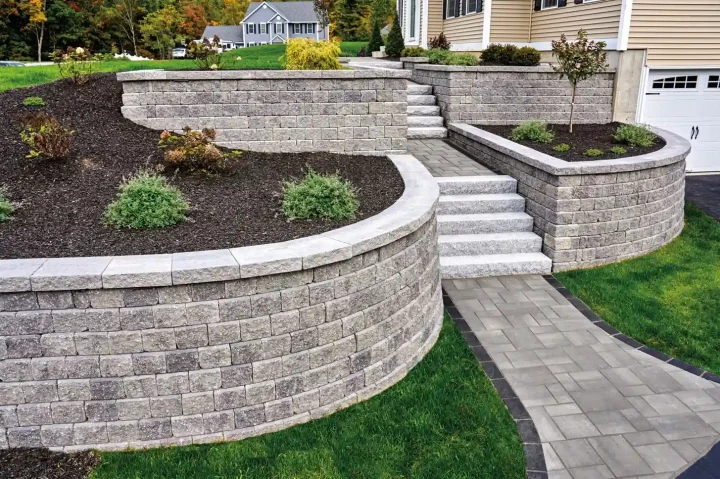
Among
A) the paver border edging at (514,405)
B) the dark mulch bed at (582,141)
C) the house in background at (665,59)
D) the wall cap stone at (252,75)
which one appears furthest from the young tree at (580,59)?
the paver border edging at (514,405)

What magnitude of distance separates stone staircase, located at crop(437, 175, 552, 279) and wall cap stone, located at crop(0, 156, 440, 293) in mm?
2662

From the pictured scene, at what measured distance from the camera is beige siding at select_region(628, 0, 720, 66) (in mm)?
10922

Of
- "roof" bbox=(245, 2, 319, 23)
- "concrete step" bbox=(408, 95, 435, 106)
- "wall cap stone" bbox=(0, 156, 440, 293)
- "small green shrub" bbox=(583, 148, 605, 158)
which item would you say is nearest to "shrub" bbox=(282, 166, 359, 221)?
"wall cap stone" bbox=(0, 156, 440, 293)

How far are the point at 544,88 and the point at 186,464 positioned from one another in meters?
9.81

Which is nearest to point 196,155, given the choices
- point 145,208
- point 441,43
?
point 145,208

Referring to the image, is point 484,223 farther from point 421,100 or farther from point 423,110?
point 421,100

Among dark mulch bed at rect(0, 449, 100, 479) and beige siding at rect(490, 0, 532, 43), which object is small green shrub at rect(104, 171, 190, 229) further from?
beige siding at rect(490, 0, 532, 43)

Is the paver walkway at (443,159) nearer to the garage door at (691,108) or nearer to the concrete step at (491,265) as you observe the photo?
the concrete step at (491,265)

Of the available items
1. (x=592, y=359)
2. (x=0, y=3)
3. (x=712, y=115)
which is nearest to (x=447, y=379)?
(x=592, y=359)

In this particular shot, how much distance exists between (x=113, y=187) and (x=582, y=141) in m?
7.24

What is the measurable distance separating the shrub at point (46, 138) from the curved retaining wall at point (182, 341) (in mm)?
2731

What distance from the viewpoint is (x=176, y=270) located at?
381cm

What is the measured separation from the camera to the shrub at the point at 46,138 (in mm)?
6191

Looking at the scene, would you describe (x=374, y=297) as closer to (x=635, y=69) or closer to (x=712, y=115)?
(x=635, y=69)
